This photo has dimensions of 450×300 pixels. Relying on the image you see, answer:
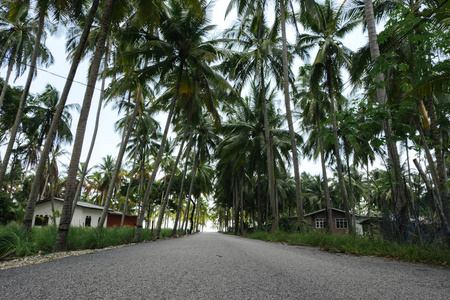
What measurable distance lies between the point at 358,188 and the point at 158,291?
38.1m

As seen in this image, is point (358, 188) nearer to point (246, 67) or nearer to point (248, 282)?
point (246, 67)

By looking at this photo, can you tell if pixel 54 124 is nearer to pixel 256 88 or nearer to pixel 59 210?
pixel 256 88

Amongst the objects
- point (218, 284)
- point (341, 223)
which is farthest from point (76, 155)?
point (341, 223)

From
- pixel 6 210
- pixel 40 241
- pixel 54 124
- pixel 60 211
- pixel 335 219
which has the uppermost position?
pixel 54 124

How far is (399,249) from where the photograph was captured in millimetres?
4504

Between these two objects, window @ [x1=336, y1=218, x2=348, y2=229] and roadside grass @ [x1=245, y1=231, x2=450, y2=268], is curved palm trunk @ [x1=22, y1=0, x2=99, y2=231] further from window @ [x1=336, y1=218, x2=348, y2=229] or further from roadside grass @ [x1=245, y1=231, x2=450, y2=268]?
window @ [x1=336, y1=218, x2=348, y2=229]

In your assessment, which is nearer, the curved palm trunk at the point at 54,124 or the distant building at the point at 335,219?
the curved palm trunk at the point at 54,124

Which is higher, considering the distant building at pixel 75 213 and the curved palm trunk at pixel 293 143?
the curved palm trunk at pixel 293 143

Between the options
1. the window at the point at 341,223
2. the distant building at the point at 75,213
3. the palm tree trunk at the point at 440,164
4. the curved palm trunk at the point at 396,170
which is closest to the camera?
the palm tree trunk at the point at 440,164

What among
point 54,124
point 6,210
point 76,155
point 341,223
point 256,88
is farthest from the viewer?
point 341,223

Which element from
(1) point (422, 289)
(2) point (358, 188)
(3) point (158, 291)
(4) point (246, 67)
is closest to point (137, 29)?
(4) point (246, 67)

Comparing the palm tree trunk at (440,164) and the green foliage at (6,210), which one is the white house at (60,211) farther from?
the palm tree trunk at (440,164)

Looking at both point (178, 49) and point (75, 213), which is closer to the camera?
point (178, 49)

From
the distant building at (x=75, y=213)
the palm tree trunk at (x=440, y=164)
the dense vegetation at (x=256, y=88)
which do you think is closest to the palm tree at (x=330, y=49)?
the dense vegetation at (x=256, y=88)
